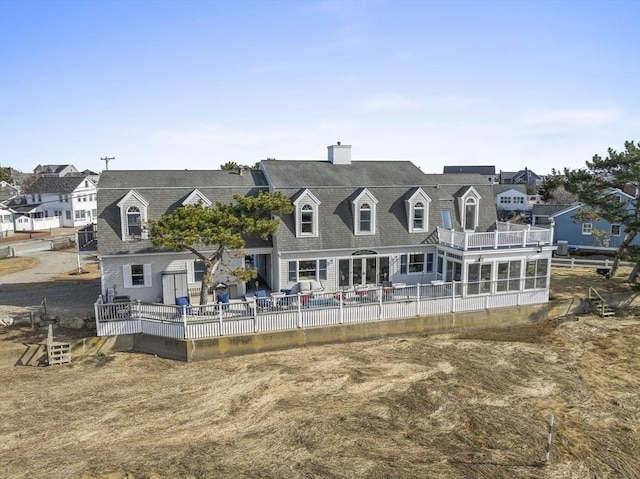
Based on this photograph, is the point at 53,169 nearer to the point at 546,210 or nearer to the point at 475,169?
the point at 475,169

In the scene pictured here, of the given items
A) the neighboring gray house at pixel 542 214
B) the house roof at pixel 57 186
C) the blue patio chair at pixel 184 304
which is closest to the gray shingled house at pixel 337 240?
the blue patio chair at pixel 184 304

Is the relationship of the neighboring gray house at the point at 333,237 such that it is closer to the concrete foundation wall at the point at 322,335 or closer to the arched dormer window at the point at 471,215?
the arched dormer window at the point at 471,215

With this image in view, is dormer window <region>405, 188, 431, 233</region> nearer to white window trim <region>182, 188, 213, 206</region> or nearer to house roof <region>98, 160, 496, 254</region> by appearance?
house roof <region>98, 160, 496, 254</region>

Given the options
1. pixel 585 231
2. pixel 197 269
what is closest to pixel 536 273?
pixel 197 269

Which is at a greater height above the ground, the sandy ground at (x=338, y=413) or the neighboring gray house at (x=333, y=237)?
the neighboring gray house at (x=333, y=237)

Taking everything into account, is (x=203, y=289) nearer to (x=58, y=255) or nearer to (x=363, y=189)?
(x=363, y=189)

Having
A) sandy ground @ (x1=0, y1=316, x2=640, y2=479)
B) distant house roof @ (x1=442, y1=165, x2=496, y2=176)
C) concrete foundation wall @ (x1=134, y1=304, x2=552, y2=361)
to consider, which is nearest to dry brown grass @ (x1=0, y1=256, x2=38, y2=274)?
sandy ground @ (x1=0, y1=316, x2=640, y2=479)

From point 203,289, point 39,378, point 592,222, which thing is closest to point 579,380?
point 203,289
